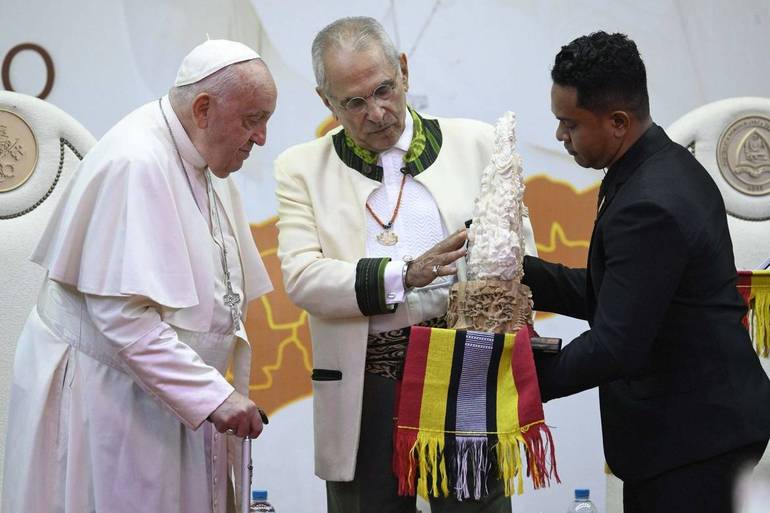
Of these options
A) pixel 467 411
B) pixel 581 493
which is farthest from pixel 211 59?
pixel 581 493

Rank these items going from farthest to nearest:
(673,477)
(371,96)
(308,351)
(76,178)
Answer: (308,351) < (371,96) < (76,178) < (673,477)

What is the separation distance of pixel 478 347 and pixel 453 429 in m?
0.23

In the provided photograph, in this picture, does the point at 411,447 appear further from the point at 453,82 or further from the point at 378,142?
the point at 453,82

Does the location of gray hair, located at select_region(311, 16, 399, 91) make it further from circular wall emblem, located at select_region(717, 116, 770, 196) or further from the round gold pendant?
circular wall emblem, located at select_region(717, 116, 770, 196)

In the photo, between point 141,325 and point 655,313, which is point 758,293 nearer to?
point 655,313

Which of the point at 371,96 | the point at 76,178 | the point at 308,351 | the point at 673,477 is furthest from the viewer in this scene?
the point at 308,351

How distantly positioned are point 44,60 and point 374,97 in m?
2.42

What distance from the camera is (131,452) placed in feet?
10.1

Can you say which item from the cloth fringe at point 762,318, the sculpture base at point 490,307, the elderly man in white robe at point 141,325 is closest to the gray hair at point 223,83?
the elderly man in white robe at point 141,325

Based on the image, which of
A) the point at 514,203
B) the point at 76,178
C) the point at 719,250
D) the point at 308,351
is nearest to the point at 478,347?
the point at 514,203

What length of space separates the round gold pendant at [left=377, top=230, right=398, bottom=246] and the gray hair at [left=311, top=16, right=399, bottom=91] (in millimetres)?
477

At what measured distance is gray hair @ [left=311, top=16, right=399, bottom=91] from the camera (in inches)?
137

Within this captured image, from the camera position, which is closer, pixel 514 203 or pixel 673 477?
pixel 673 477

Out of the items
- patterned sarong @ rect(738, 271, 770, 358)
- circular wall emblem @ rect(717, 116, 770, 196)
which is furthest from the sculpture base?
circular wall emblem @ rect(717, 116, 770, 196)
